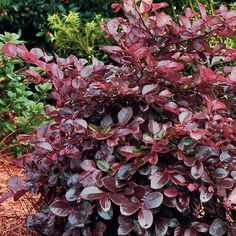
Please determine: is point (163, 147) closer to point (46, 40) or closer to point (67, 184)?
point (67, 184)

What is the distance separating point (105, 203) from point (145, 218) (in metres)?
0.16

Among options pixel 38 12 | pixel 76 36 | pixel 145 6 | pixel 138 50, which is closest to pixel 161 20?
pixel 145 6

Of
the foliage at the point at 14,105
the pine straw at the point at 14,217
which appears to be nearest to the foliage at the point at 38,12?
the foliage at the point at 14,105

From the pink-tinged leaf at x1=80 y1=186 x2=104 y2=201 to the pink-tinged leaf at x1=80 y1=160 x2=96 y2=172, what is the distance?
0.10m

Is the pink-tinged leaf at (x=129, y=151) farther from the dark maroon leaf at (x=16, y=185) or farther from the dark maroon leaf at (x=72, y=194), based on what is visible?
the dark maroon leaf at (x=16, y=185)

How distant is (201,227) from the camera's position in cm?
210

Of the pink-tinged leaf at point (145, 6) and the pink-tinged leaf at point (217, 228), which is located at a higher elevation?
the pink-tinged leaf at point (145, 6)

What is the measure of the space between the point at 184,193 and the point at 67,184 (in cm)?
49

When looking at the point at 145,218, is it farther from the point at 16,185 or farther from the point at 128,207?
the point at 16,185

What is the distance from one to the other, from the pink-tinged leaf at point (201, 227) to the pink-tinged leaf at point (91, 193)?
394 mm

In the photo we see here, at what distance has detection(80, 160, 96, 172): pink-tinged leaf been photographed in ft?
6.94

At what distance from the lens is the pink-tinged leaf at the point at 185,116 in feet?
6.85

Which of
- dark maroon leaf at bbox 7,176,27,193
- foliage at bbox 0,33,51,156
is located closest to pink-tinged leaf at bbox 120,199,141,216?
dark maroon leaf at bbox 7,176,27,193

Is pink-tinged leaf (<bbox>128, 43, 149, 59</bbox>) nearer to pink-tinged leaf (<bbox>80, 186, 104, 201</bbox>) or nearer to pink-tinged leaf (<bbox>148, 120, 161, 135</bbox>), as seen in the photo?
pink-tinged leaf (<bbox>148, 120, 161, 135</bbox>)
